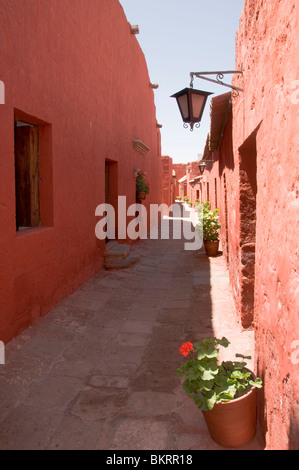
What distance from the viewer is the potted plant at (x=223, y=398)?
246 centimetres

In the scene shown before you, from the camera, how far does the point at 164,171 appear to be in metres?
29.3

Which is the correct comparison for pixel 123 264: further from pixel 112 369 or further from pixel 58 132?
pixel 112 369

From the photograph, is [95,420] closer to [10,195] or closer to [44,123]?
[10,195]

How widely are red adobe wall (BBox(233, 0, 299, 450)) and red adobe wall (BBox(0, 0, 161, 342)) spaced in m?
2.37

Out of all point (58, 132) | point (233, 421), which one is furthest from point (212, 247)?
point (233, 421)

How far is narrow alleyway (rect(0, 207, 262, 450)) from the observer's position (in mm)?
2732

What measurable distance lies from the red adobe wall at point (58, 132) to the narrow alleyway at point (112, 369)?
0.45 m

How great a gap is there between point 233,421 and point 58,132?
165 inches

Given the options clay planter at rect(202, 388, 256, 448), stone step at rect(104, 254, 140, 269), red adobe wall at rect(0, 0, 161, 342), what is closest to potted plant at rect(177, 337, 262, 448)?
clay planter at rect(202, 388, 256, 448)

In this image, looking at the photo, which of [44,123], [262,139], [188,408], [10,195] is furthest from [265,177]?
[44,123]

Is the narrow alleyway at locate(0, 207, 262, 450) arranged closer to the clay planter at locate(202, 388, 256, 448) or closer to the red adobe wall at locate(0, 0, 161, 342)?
the clay planter at locate(202, 388, 256, 448)

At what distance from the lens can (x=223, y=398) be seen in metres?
2.47

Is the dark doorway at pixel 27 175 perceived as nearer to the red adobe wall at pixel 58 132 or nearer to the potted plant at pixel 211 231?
the red adobe wall at pixel 58 132

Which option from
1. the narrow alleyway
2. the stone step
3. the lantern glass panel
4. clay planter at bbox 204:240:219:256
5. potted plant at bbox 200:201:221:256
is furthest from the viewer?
clay planter at bbox 204:240:219:256
